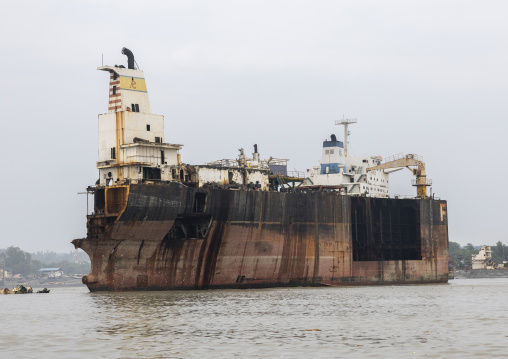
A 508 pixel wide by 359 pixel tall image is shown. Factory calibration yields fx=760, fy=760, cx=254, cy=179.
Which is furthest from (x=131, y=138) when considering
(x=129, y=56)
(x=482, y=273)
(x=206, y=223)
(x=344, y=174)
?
(x=482, y=273)

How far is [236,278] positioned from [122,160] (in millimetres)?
10261

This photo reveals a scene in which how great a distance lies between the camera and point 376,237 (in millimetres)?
59406

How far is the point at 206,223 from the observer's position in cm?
4631

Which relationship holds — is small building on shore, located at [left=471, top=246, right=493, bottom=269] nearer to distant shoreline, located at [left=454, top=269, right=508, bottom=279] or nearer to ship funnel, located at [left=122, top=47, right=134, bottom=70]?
distant shoreline, located at [left=454, top=269, right=508, bottom=279]

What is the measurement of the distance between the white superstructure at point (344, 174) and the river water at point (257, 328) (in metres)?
22.6

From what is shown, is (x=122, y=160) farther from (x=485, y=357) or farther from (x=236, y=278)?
(x=485, y=357)

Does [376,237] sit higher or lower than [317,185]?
lower

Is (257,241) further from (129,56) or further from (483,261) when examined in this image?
(483,261)

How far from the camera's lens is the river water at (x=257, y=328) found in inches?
818

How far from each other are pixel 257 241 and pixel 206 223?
4.32 metres

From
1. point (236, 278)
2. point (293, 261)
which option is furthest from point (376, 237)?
point (236, 278)

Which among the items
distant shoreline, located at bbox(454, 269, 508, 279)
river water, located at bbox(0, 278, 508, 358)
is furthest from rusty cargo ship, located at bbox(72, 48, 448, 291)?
distant shoreline, located at bbox(454, 269, 508, 279)

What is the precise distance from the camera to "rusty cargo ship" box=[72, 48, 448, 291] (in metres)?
43.8

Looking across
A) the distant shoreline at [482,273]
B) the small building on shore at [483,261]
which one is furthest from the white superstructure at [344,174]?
the small building on shore at [483,261]
